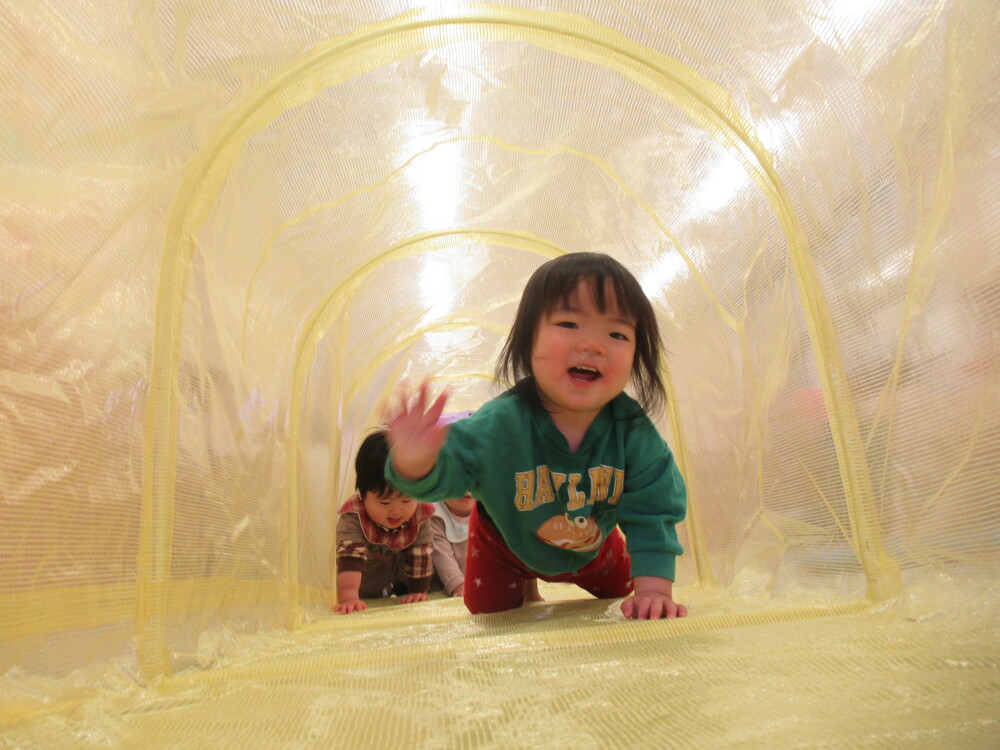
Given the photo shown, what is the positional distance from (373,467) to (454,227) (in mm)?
930

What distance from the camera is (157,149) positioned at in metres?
1.06

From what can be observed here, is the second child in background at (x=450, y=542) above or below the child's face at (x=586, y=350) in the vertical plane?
below

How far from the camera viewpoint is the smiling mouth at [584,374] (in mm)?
1399

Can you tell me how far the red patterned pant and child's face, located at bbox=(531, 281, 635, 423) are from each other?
51 cm

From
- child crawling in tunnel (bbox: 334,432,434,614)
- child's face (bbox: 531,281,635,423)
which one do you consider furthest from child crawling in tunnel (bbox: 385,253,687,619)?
child crawling in tunnel (bbox: 334,432,434,614)

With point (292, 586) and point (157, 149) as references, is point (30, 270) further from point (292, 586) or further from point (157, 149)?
point (292, 586)

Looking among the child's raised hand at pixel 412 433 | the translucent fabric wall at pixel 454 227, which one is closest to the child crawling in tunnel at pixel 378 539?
the translucent fabric wall at pixel 454 227

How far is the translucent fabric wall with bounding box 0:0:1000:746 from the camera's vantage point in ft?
2.88

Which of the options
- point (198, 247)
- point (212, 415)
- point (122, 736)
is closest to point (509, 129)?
point (198, 247)

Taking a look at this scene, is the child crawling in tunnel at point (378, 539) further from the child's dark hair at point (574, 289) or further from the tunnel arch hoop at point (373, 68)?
the tunnel arch hoop at point (373, 68)

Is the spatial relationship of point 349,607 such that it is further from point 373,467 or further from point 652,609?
point 652,609

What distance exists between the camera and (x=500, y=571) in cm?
175

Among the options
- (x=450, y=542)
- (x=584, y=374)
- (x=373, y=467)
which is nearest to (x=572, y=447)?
(x=584, y=374)

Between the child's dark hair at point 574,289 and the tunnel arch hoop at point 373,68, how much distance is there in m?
0.32
